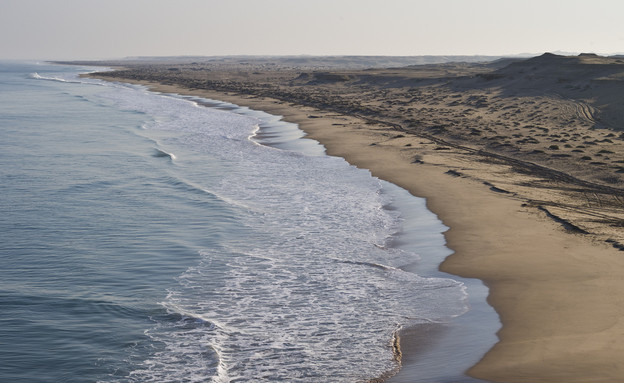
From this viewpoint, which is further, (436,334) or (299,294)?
→ (299,294)

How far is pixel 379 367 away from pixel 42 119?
4579 centimetres

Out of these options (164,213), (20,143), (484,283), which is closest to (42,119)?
(20,143)

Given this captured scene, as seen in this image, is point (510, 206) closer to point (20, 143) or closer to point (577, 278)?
point (577, 278)

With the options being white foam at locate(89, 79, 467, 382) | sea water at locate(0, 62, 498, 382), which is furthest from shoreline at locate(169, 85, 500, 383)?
white foam at locate(89, 79, 467, 382)

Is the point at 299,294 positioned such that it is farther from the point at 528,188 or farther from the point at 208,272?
the point at 528,188

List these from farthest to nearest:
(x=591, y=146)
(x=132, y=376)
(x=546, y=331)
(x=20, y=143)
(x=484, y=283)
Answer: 1. (x=20, y=143)
2. (x=591, y=146)
3. (x=484, y=283)
4. (x=546, y=331)
5. (x=132, y=376)

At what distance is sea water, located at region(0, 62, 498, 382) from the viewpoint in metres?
10.5

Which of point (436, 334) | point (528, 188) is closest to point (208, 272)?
point (436, 334)

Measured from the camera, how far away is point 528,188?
22.0 m

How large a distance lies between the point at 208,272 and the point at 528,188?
12.1 m

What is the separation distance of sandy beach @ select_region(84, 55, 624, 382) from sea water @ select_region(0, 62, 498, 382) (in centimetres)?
128

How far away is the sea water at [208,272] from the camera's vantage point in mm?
10500

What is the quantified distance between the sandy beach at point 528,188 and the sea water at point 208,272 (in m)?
1.28

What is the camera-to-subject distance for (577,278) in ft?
43.8
